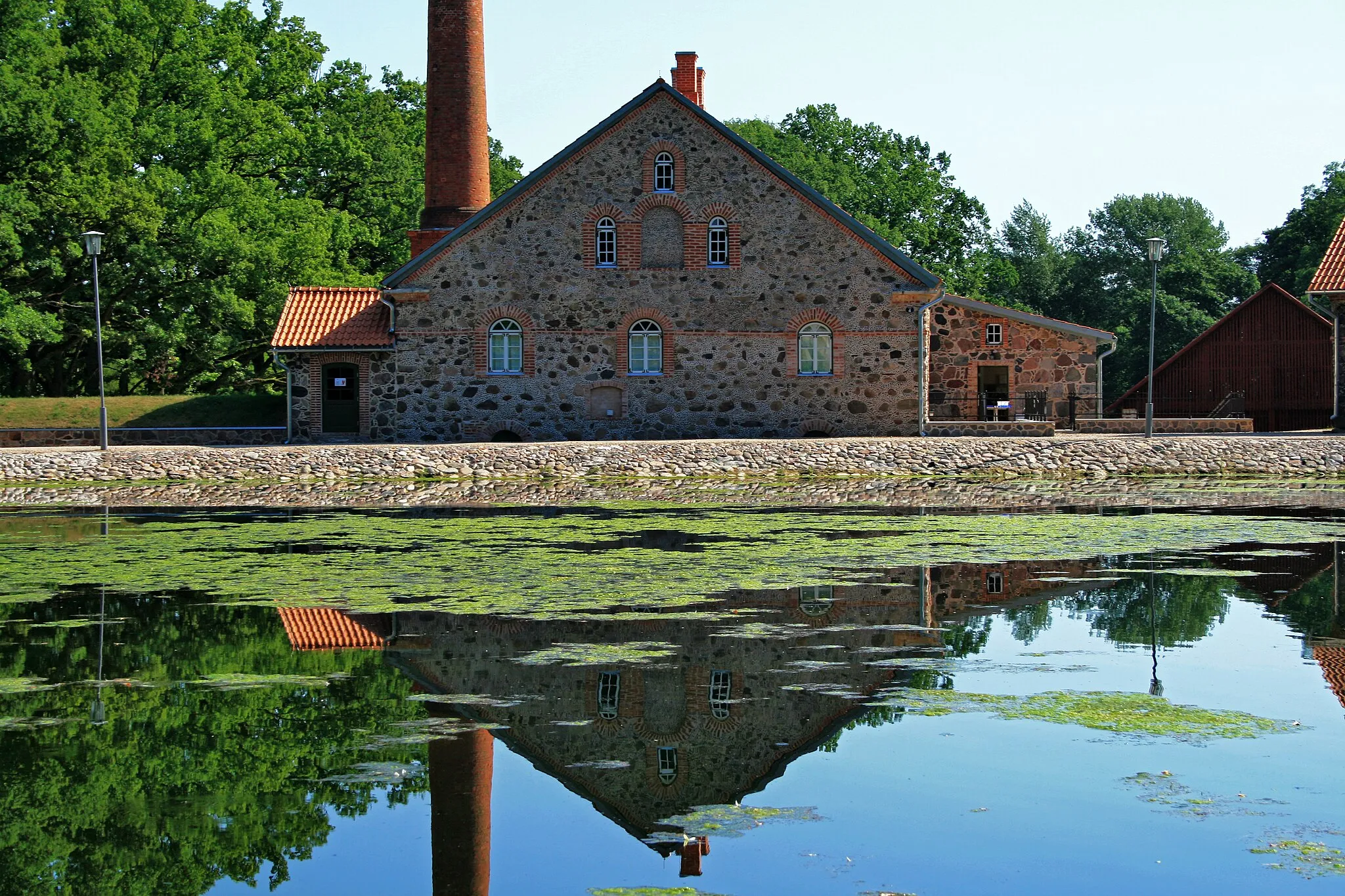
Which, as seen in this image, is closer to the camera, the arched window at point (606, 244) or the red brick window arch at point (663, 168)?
the red brick window arch at point (663, 168)

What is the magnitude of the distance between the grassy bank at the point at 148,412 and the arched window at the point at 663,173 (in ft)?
34.1

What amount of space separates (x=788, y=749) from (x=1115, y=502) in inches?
585

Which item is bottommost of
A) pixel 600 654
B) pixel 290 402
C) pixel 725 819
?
pixel 725 819

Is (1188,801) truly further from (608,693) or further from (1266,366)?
(1266,366)

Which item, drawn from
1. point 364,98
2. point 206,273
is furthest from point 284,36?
point 206,273

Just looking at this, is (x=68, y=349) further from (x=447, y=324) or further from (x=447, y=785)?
(x=447, y=785)

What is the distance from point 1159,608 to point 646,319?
70.9 ft

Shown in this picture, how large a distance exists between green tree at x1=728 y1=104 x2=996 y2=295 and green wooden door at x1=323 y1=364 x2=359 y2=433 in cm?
2870

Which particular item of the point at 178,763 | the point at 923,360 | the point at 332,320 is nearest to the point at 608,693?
the point at 178,763

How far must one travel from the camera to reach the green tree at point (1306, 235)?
53156 millimetres

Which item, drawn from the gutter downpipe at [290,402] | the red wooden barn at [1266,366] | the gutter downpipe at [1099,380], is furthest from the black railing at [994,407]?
the gutter downpipe at [290,402]

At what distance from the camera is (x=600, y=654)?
972 cm

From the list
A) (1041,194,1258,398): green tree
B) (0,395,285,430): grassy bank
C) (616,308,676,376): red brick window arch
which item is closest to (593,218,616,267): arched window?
(616,308,676,376): red brick window arch

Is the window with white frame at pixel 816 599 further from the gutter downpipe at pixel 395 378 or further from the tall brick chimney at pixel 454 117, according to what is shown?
the tall brick chimney at pixel 454 117
